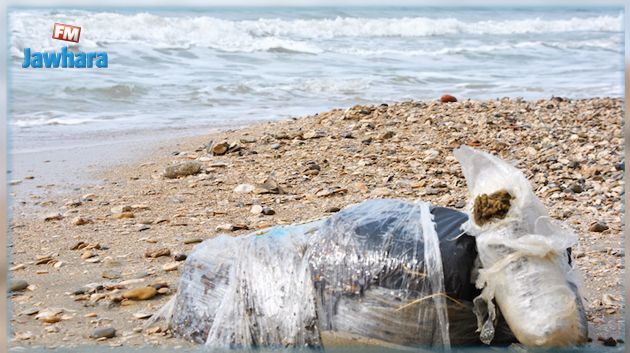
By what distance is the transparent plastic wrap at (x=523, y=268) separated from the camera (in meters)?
2.04

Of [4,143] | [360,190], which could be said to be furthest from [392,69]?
[4,143]

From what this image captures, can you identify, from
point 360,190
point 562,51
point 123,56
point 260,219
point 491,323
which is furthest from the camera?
point 562,51

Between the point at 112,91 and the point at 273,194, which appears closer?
the point at 273,194

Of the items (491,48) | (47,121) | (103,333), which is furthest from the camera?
(491,48)

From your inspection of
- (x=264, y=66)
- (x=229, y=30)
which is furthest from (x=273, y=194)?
(x=229, y=30)

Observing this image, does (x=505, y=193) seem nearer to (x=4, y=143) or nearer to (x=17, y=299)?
(x=4, y=143)

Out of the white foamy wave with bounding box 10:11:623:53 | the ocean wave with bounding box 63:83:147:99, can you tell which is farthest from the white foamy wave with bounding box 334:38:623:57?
the ocean wave with bounding box 63:83:147:99

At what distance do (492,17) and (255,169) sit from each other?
2164 centimetres

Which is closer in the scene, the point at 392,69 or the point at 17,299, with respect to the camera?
the point at 17,299

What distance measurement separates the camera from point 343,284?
218 centimetres

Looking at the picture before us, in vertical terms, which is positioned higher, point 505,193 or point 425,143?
point 505,193

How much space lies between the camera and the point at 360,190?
4348mm

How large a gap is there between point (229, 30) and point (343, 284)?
607 inches

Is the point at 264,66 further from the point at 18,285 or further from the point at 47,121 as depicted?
the point at 18,285
